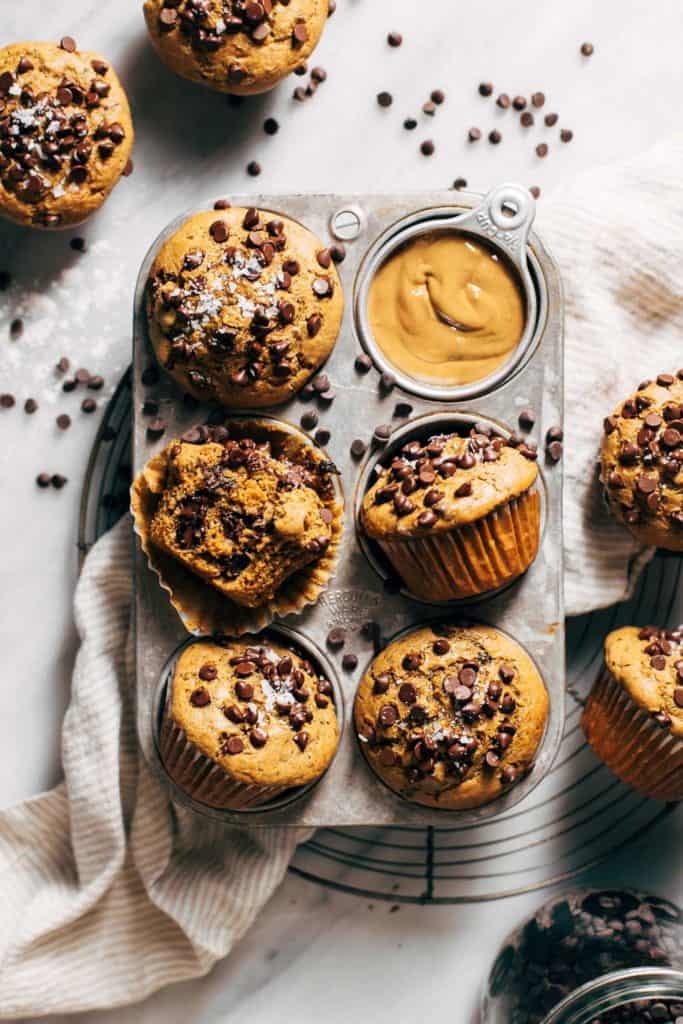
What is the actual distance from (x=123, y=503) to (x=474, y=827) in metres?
1.30

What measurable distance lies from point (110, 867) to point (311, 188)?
1.86 meters

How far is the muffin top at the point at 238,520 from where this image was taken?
8.52 ft

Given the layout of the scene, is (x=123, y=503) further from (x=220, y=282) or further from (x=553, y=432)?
(x=553, y=432)

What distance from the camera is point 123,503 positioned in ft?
10.4

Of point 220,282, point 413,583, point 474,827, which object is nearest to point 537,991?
point 474,827

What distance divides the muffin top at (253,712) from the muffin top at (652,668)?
706 mm

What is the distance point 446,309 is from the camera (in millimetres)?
2740

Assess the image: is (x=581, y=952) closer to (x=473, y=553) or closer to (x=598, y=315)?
(x=473, y=553)

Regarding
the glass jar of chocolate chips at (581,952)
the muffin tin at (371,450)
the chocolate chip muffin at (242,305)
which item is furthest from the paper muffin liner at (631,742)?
the chocolate chip muffin at (242,305)

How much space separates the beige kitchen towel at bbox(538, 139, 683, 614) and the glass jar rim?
860mm

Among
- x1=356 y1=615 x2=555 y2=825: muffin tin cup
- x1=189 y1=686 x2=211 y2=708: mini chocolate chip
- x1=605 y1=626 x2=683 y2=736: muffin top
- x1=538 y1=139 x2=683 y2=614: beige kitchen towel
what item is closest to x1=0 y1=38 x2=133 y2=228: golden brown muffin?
x1=538 y1=139 x2=683 y2=614: beige kitchen towel

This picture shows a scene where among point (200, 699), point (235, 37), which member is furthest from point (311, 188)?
point (200, 699)

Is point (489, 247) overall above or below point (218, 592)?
above

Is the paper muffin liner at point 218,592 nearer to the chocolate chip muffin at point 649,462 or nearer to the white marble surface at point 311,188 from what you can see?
the white marble surface at point 311,188
